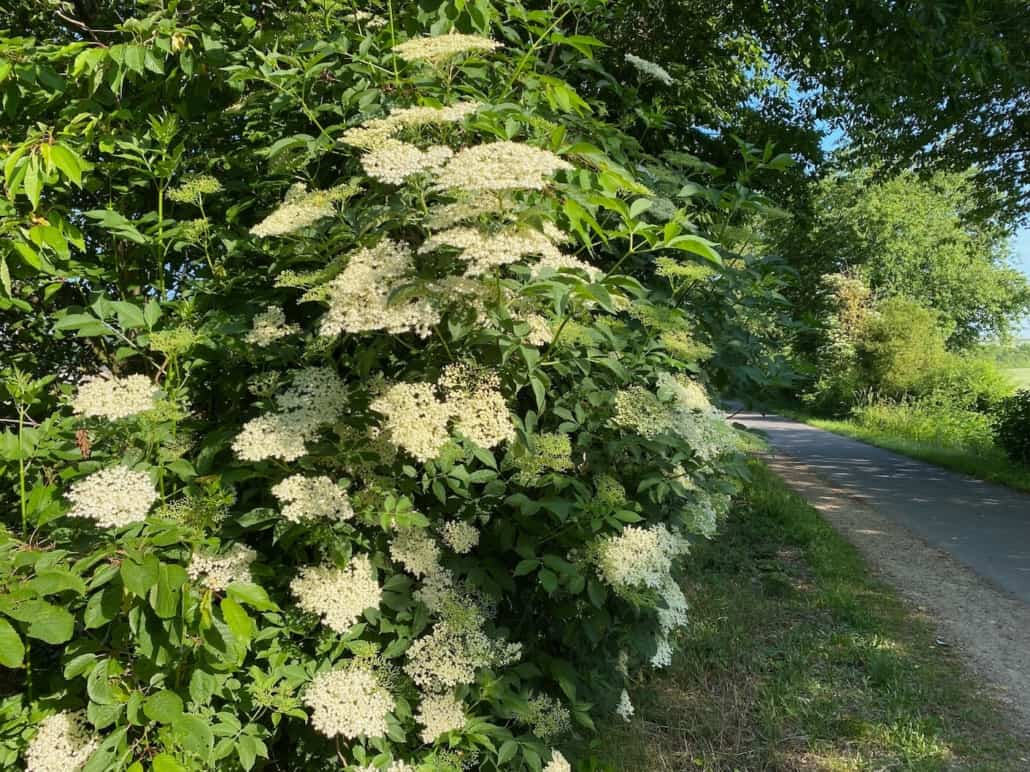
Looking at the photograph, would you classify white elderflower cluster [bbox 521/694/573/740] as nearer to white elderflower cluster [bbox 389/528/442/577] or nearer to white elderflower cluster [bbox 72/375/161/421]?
white elderflower cluster [bbox 389/528/442/577]

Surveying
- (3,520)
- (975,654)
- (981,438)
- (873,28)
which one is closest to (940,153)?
(981,438)

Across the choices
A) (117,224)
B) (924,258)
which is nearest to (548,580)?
(117,224)

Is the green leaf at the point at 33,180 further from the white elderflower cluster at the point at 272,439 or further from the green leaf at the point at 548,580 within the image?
the green leaf at the point at 548,580

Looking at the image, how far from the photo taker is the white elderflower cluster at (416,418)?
1476mm

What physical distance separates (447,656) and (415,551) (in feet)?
0.97

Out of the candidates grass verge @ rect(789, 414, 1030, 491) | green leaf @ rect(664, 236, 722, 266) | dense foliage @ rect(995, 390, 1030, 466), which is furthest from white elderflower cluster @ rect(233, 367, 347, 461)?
dense foliage @ rect(995, 390, 1030, 466)

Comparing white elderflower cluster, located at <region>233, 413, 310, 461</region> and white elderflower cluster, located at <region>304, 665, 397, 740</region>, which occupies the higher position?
white elderflower cluster, located at <region>233, 413, 310, 461</region>

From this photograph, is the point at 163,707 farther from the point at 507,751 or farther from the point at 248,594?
the point at 507,751

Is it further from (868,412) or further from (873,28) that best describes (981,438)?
(873,28)

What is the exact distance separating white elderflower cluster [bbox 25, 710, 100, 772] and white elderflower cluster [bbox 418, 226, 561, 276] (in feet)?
4.55

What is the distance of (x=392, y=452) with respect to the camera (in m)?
1.69

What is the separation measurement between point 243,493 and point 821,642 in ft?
12.4

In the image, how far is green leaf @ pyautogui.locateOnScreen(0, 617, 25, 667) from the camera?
4.07 feet

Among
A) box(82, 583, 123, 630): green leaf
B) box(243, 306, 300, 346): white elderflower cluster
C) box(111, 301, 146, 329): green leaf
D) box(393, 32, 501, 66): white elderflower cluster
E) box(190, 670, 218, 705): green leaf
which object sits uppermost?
box(393, 32, 501, 66): white elderflower cluster
